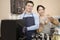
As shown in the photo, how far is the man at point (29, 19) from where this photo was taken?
4.58ft

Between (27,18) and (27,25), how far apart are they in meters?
0.08

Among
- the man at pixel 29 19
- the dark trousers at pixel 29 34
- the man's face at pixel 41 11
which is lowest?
the dark trousers at pixel 29 34

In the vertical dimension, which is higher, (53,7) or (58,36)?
(53,7)

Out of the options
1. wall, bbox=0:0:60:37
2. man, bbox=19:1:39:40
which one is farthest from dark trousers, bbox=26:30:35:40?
wall, bbox=0:0:60:37

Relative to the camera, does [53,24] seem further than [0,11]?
Yes

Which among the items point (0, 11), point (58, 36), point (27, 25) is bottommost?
point (58, 36)

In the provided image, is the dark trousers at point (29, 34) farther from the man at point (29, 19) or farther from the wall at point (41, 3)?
the wall at point (41, 3)

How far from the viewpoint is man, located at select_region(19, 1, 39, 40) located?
54.9 inches

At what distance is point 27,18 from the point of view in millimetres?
1412

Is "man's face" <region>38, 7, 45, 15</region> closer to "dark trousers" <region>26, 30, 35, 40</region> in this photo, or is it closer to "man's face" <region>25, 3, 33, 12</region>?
"man's face" <region>25, 3, 33, 12</region>

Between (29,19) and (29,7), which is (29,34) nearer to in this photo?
(29,19)

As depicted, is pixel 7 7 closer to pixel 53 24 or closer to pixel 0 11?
pixel 0 11

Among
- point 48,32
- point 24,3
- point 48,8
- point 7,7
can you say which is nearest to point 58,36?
point 48,32

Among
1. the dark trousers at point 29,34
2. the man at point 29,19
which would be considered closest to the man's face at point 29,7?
the man at point 29,19
